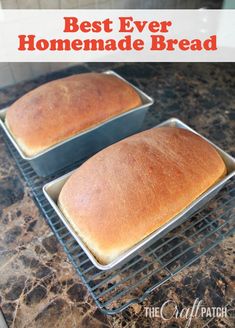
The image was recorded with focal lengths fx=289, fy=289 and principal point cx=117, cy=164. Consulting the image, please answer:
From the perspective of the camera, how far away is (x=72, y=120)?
70 cm

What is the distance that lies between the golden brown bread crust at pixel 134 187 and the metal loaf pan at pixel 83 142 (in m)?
0.11

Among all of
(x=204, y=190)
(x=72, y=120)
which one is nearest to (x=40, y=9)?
(x=72, y=120)

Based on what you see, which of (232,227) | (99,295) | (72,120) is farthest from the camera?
(72,120)

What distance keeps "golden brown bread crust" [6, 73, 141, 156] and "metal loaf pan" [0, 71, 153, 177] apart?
28 mm

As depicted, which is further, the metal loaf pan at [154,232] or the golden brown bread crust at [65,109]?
the golden brown bread crust at [65,109]

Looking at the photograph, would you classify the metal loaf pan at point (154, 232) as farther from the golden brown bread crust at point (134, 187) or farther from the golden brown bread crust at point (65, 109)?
the golden brown bread crust at point (65, 109)

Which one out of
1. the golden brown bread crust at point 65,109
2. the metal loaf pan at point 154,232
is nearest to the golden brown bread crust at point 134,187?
the metal loaf pan at point 154,232

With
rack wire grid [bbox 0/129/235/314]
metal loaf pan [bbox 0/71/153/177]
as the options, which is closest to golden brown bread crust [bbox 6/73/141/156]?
metal loaf pan [bbox 0/71/153/177]

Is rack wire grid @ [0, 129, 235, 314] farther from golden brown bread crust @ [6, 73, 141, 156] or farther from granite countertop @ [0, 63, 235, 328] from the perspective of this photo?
golden brown bread crust @ [6, 73, 141, 156]

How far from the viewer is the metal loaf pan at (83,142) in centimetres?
66

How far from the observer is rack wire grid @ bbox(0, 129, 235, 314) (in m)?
0.50

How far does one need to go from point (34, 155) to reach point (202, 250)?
0.41 metres

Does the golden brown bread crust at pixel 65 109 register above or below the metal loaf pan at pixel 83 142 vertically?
above

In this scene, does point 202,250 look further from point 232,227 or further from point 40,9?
point 40,9
